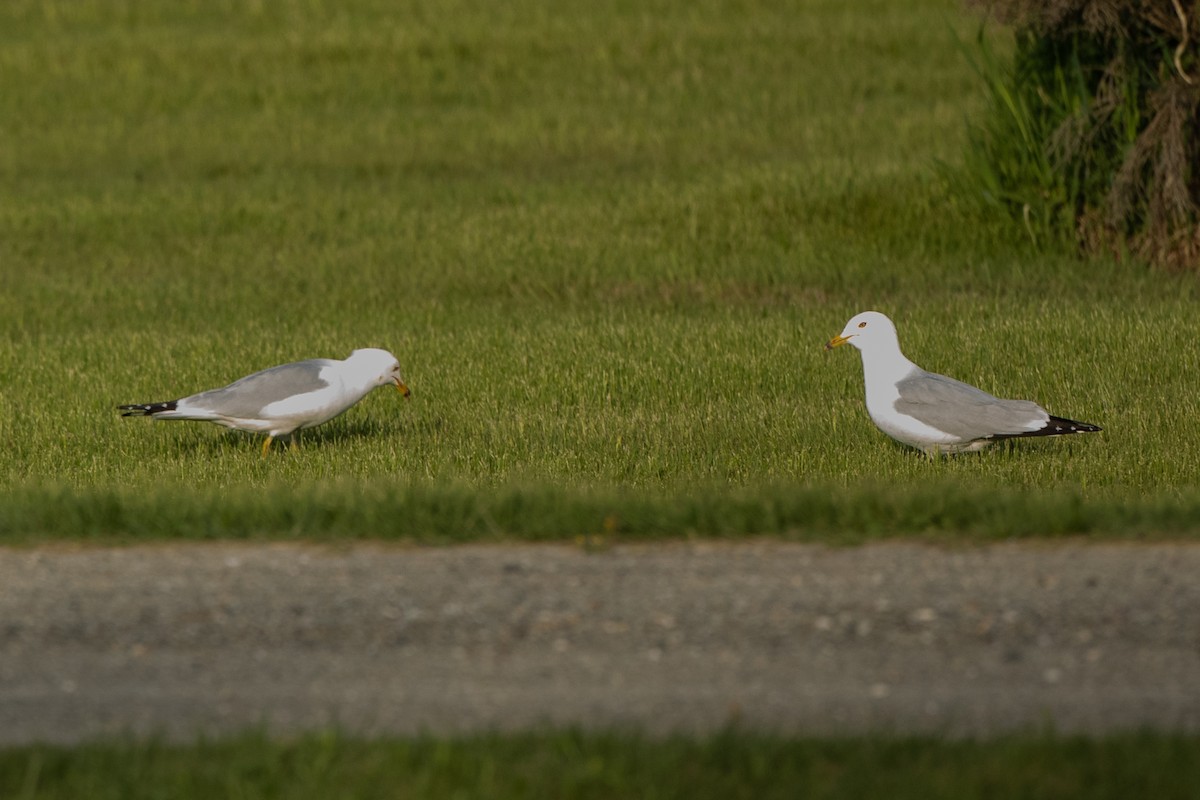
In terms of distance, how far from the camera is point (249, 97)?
26734mm

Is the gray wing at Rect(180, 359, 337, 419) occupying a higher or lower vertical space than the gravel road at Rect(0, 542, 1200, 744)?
lower

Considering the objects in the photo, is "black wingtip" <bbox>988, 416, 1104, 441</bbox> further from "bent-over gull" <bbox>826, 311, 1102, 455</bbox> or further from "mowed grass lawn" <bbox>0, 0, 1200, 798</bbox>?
"mowed grass lawn" <bbox>0, 0, 1200, 798</bbox>

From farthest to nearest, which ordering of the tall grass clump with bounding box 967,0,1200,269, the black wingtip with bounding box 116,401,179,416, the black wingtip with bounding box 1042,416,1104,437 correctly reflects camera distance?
the tall grass clump with bounding box 967,0,1200,269 < the black wingtip with bounding box 116,401,179,416 < the black wingtip with bounding box 1042,416,1104,437

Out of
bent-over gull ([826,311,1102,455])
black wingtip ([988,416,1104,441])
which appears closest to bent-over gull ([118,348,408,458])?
bent-over gull ([826,311,1102,455])

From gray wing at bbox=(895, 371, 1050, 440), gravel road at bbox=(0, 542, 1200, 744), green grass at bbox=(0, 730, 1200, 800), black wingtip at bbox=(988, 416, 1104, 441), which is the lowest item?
black wingtip at bbox=(988, 416, 1104, 441)

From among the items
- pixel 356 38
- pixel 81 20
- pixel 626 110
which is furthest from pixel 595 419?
pixel 81 20

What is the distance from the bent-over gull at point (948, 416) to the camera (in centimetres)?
958

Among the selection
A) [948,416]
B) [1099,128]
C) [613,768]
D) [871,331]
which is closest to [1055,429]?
[948,416]

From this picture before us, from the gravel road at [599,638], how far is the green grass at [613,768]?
209 mm

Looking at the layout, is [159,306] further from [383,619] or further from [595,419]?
[383,619]

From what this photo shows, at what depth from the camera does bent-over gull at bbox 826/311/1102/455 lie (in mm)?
9578

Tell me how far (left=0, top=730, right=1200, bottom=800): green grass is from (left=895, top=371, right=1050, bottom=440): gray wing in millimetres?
4766

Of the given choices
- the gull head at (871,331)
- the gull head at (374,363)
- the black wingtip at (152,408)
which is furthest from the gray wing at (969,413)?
the black wingtip at (152,408)

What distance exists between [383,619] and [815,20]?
25616mm
